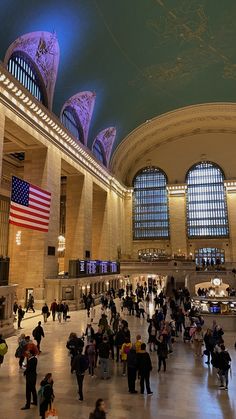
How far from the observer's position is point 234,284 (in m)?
24.9

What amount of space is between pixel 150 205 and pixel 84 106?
17255 millimetres

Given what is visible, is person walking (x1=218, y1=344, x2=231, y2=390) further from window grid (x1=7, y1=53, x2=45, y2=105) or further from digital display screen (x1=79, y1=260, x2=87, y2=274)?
window grid (x1=7, y1=53, x2=45, y2=105)

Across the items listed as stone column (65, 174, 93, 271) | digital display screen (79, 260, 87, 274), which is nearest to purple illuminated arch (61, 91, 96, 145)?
stone column (65, 174, 93, 271)

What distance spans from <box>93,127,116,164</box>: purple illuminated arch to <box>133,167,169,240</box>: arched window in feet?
27.4

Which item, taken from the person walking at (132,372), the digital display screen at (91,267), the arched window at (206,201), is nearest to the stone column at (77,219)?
the digital display screen at (91,267)

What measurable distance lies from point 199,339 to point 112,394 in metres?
4.03

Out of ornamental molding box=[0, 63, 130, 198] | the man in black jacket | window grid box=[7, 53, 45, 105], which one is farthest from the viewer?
window grid box=[7, 53, 45, 105]

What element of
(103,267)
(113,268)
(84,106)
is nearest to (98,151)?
(84,106)

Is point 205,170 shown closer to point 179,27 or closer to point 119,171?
point 119,171

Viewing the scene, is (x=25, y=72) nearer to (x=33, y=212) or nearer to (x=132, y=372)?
(x=33, y=212)

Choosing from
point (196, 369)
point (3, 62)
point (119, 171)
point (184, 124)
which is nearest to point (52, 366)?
point (196, 369)

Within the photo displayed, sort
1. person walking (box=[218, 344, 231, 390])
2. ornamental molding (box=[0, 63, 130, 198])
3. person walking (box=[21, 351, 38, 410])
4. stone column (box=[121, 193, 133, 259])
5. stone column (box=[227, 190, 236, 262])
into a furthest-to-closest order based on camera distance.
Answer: stone column (box=[121, 193, 133, 259]), stone column (box=[227, 190, 236, 262]), ornamental molding (box=[0, 63, 130, 198]), person walking (box=[218, 344, 231, 390]), person walking (box=[21, 351, 38, 410])

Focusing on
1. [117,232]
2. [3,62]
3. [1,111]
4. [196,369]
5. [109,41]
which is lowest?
[196,369]

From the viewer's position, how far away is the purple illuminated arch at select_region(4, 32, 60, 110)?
16.3 m
